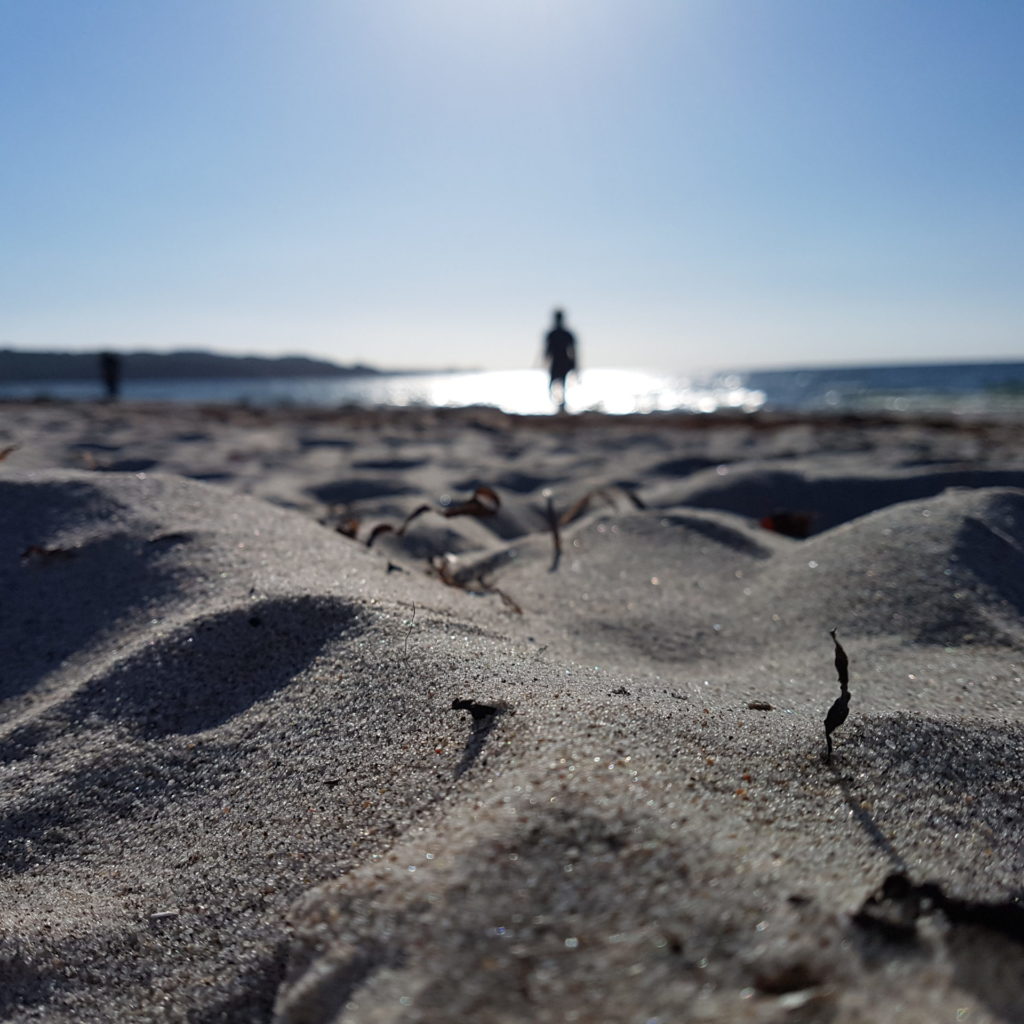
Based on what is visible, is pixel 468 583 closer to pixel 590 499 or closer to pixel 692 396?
pixel 590 499

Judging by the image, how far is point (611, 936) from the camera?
1.91ft

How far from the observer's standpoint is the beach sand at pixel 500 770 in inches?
23.0

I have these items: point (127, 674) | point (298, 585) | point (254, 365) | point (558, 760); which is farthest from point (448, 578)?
point (254, 365)

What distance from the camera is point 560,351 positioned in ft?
31.0

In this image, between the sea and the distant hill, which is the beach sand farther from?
the distant hill

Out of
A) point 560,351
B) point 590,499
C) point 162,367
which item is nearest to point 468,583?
point 590,499

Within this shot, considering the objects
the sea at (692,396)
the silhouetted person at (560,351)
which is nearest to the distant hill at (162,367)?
the sea at (692,396)

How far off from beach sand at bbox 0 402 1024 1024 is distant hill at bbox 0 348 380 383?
39170 mm

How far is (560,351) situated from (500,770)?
8.94 m

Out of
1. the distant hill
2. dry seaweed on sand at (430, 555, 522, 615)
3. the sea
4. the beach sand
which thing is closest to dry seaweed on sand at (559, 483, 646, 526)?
the beach sand

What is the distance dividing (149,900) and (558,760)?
45 centimetres

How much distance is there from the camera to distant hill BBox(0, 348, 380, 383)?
41.5 m

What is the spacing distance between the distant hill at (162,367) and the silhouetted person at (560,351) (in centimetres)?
3295

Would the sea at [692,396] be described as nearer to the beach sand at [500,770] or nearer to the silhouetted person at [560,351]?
the silhouetted person at [560,351]
